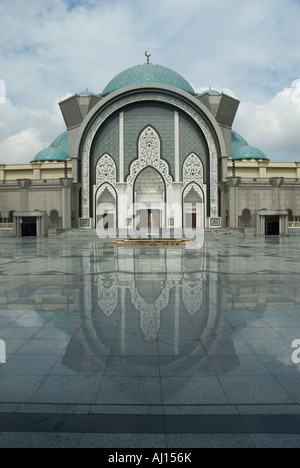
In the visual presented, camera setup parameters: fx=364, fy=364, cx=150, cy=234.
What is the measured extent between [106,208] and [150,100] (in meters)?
10.0

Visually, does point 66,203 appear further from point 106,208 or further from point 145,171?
point 145,171

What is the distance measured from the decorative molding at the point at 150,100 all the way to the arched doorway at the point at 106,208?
37.7 inches

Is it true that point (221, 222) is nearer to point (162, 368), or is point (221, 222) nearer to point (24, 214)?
point (24, 214)

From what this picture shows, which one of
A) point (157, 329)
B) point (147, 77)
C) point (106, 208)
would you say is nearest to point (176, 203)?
point (106, 208)

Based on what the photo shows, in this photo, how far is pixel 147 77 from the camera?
33938 mm

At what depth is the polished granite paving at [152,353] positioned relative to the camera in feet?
7.47

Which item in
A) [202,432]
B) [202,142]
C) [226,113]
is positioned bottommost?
[202,432]

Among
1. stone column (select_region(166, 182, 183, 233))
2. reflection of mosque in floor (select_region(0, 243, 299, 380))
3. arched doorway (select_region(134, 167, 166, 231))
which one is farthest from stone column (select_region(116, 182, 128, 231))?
reflection of mosque in floor (select_region(0, 243, 299, 380))

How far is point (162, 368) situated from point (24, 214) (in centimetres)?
2448

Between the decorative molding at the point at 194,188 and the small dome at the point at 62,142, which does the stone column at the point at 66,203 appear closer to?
the decorative molding at the point at 194,188

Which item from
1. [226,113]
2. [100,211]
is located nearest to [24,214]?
[100,211]

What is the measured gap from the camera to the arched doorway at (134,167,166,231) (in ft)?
104

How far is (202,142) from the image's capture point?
31859 mm

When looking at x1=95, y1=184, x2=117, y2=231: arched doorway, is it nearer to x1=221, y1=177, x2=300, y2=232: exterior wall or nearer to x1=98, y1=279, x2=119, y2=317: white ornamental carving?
x1=221, y1=177, x2=300, y2=232: exterior wall
